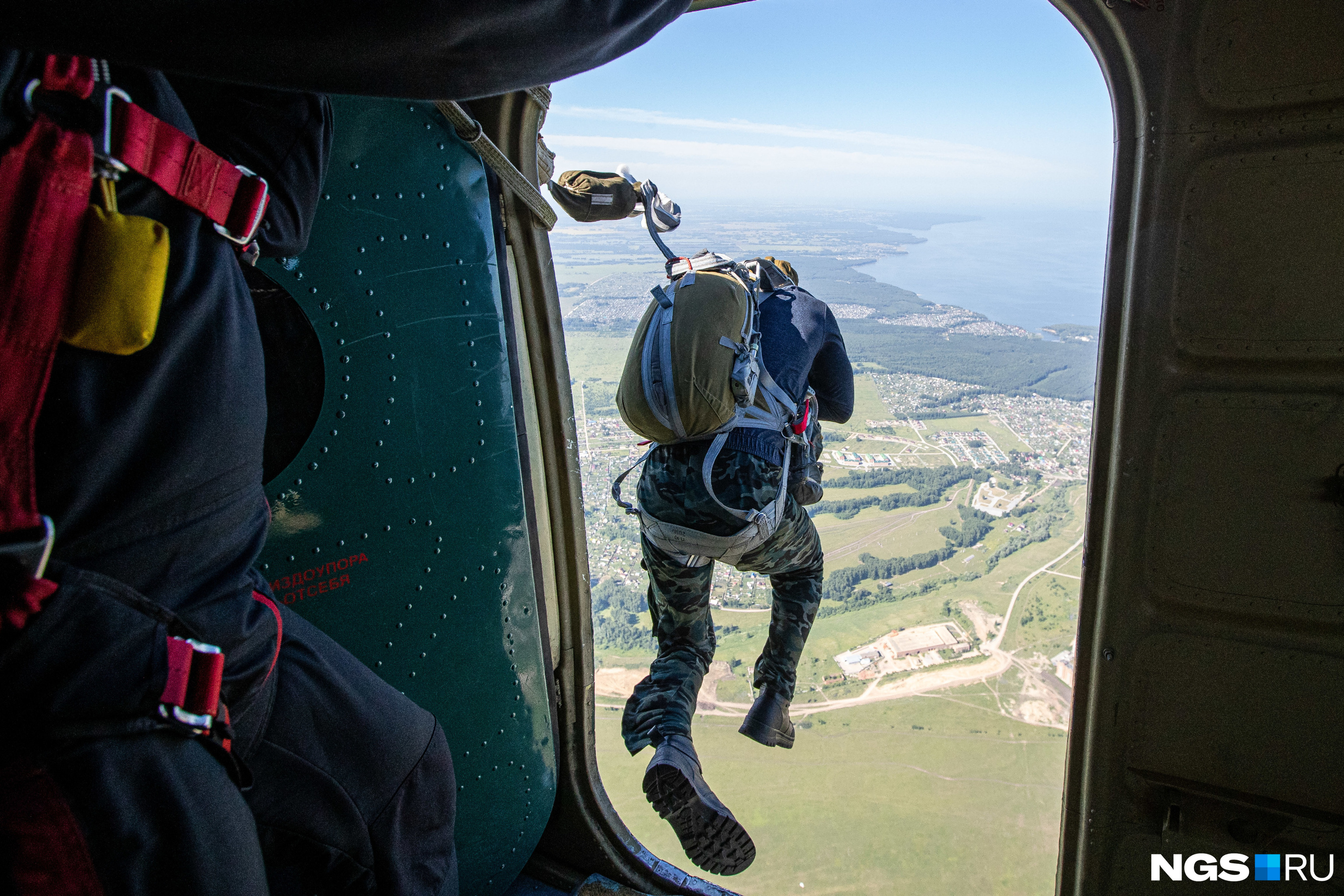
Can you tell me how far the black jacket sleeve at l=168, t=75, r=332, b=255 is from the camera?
2.92 feet

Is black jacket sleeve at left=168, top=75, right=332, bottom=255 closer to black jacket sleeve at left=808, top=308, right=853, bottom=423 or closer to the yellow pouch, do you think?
the yellow pouch

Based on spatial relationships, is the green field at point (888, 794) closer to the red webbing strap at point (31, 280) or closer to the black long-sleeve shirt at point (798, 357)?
the black long-sleeve shirt at point (798, 357)

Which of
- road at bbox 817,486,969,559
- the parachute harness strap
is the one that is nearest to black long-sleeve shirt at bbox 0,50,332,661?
the parachute harness strap

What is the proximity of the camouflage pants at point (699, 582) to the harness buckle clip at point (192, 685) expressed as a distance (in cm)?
170

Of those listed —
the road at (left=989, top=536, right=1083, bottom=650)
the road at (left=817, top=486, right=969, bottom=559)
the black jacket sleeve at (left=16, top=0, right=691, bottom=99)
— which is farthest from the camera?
the road at (left=989, top=536, right=1083, bottom=650)

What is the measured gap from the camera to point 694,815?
223 cm

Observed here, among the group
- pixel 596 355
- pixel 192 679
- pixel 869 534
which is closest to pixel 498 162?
pixel 192 679

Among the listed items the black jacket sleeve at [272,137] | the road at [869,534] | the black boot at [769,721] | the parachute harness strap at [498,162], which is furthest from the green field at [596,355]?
the road at [869,534]

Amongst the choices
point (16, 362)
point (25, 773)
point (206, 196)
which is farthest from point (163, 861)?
point (206, 196)

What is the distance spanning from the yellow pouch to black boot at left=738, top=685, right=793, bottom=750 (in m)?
2.37

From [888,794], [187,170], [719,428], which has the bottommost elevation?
[888,794]

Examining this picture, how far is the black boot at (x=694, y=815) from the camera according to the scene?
2234mm

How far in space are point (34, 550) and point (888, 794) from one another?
6.44m

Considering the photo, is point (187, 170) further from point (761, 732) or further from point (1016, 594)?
point (1016, 594)
